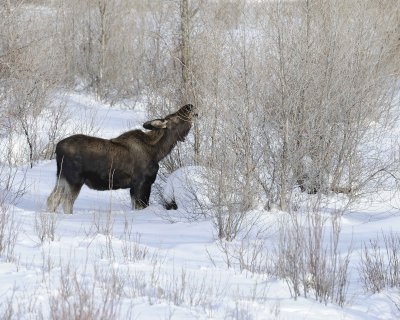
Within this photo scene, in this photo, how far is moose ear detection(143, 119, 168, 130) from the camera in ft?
41.4

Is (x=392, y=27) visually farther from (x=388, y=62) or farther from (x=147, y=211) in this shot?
(x=147, y=211)

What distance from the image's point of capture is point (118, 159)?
12117mm

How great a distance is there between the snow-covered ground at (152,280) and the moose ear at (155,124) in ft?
7.97

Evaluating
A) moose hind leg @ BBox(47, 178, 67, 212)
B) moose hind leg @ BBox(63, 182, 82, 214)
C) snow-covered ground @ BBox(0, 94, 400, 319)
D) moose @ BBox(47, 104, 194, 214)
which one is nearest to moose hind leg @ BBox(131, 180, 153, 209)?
moose @ BBox(47, 104, 194, 214)

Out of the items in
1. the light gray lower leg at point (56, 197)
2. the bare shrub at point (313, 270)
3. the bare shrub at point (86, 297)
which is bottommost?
the bare shrub at point (86, 297)

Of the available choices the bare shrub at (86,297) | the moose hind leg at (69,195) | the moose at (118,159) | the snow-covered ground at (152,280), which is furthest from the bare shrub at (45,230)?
the moose hind leg at (69,195)

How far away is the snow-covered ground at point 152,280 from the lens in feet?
17.7

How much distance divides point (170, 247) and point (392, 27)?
9.47 meters

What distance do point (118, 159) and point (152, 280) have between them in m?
6.13

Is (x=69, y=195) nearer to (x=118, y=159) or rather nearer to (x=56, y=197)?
(x=56, y=197)

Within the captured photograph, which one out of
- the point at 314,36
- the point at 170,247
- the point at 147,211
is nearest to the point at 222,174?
the point at 170,247

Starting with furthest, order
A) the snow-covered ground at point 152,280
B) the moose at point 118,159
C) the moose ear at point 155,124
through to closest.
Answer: the moose ear at point 155,124
the moose at point 118,159
the snow-covered ground at point 152,280

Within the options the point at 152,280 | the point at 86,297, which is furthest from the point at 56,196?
the point at 86,297

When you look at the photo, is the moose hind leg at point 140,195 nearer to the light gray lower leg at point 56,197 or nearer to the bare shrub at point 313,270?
the light gray lower leg at point 56,197
